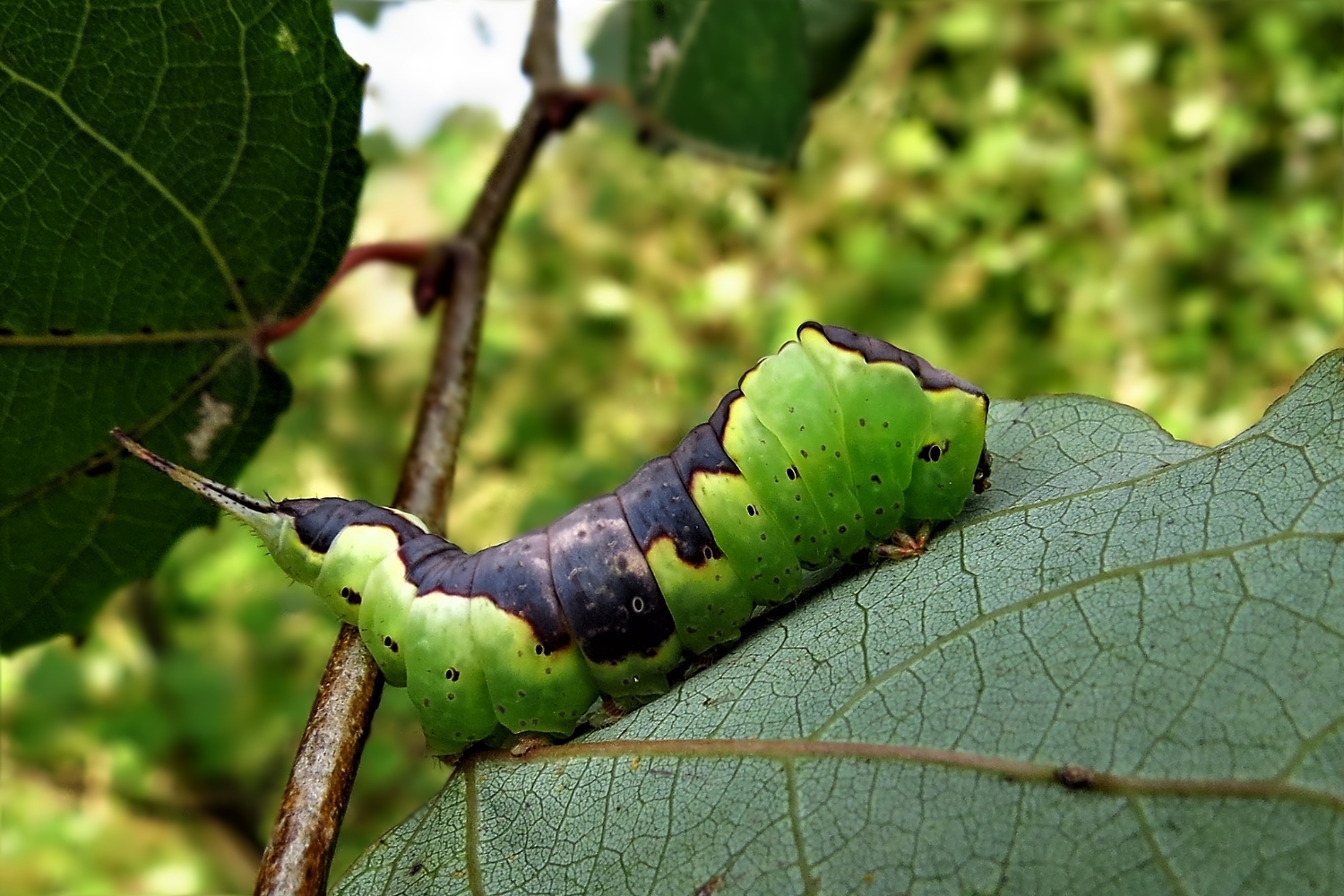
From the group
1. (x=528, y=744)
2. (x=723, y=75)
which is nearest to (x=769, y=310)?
(x=723, y=75)

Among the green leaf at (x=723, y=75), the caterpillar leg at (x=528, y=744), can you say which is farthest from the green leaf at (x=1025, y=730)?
the green leaf at (x=723, y=75)

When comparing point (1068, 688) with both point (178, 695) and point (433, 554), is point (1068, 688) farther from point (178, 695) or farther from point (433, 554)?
point (178, 695)

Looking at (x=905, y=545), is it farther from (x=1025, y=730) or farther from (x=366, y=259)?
(x=366, y=259)

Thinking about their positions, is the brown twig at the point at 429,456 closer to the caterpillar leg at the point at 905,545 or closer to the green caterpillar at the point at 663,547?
the green caterpillar at the point at 663,547

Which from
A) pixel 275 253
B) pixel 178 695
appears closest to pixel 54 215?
pixel 275 253

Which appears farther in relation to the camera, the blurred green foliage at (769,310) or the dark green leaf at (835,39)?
the blurred green foliage at (769,310)

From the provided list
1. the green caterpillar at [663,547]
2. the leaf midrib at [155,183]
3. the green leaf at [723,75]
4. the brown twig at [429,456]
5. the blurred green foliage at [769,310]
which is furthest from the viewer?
the blurred green foliage at [769,310]
